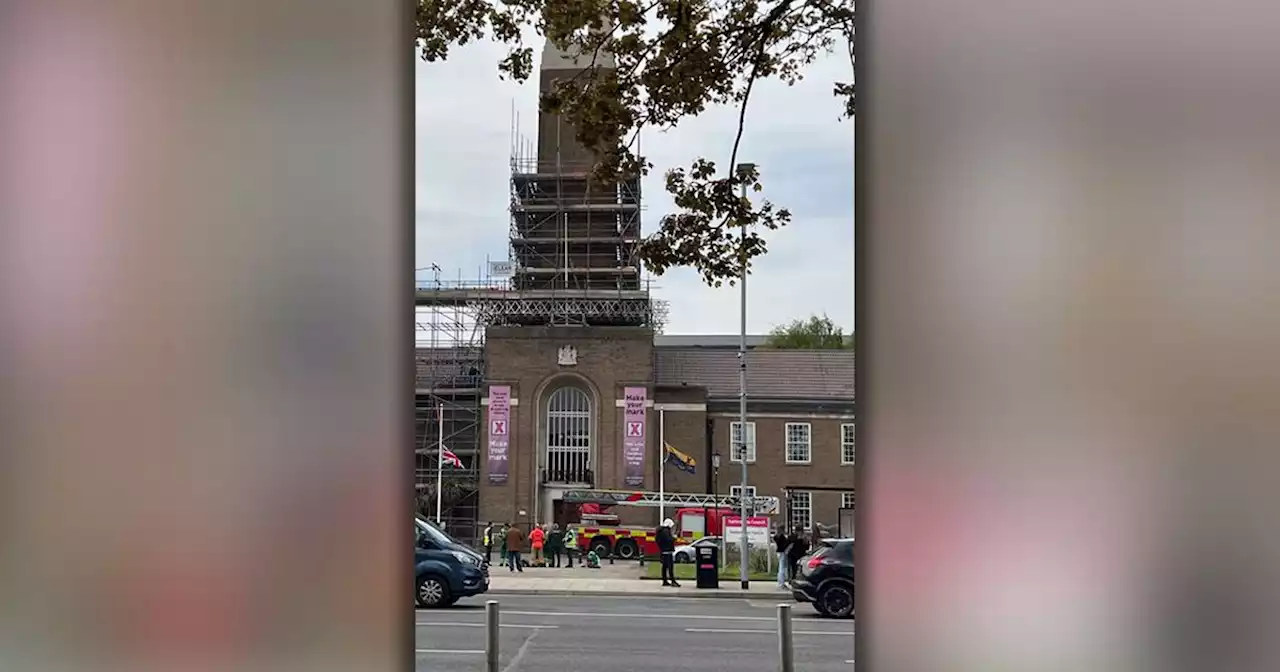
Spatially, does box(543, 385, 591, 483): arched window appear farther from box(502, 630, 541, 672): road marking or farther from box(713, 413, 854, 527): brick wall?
box(502, 630, 541, 672): road marking

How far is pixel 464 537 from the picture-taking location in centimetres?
3906

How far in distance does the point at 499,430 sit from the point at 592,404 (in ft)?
13.2

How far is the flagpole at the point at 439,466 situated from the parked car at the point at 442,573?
23.5 m

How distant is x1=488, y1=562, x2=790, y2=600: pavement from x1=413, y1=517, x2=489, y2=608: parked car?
340 cm

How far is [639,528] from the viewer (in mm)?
28562

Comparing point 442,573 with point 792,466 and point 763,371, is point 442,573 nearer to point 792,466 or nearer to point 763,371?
point 792,466

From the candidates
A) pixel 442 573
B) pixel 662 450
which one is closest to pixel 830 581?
pixel 442 573

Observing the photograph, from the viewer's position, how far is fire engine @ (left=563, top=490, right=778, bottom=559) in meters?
26.7

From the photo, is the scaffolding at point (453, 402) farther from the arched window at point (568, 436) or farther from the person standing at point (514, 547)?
the person standing at point (514, 547)

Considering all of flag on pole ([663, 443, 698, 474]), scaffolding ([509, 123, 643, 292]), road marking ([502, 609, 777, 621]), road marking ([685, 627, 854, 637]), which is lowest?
road marking ([502, 609, 777, 621])

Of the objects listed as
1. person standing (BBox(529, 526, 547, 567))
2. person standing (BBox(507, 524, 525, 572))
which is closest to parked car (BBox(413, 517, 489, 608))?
person standing (BBox(507, 524, 525, 572))

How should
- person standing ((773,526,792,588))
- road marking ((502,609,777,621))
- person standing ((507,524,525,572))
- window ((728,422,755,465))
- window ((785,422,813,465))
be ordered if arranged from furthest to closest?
window ((728,422,755,465)) → window ((785,422,813,465)) → person standing ((507,524,525,572)) → person standing ((773,526,792,588)) → road marking ((502,609,777,621))
